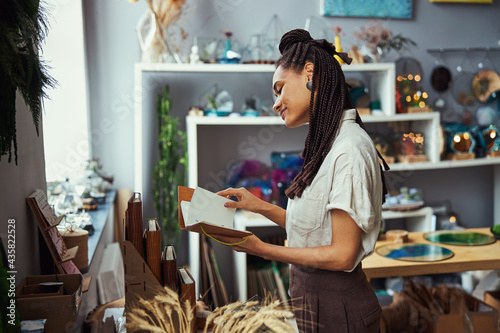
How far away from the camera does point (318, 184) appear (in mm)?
1340

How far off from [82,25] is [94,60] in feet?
0.83

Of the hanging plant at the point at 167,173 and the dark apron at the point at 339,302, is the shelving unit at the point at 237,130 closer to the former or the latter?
the hanging plant at the point at 167,173

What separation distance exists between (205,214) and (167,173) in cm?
187

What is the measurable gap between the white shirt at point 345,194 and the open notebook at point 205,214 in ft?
0.66

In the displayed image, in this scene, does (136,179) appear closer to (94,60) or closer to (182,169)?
(182,169)

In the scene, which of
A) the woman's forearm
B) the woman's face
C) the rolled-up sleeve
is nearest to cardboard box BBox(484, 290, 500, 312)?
the woman's forearm

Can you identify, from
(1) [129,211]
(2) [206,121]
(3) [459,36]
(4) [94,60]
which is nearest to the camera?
(1) [129,211]

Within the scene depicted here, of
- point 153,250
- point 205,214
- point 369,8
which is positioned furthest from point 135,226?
point 369,8

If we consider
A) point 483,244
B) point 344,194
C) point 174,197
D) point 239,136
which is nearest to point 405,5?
point 239,136

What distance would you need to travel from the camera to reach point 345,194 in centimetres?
122

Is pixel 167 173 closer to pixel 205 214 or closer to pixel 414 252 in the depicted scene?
pixel 414 252

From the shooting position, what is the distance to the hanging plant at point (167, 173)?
10.0 feet

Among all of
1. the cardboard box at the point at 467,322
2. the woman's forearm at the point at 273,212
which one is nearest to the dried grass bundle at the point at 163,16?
the woman's forearm at the point at 273,212

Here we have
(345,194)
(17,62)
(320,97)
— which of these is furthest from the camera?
(320,97)
